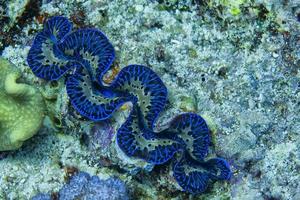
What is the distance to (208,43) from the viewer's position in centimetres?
390

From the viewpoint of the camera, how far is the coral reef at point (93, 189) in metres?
3.58

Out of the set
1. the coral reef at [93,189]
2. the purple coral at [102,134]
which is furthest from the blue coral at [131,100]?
the coral reef at [93,189]

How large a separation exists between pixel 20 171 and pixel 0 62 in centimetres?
105

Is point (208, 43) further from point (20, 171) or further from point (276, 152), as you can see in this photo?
point (20, 171)

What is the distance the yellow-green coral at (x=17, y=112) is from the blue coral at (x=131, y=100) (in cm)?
22

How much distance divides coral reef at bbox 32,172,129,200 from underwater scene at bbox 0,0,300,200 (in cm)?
1

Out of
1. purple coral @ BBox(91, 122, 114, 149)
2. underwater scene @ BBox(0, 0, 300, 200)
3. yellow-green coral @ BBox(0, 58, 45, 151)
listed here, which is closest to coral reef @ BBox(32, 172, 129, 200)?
underwater scene @ BBox(0, 0, 300, 200)

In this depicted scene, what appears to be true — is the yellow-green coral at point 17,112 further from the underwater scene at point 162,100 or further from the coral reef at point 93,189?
the coral reef at point 93,189

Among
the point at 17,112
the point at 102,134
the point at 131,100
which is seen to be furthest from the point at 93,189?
the point at 17,112

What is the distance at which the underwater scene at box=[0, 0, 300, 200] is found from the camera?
3.67 metres

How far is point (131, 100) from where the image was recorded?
3.59 meters

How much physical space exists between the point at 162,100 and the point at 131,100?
26cm

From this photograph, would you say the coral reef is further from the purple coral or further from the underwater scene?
the purple coral

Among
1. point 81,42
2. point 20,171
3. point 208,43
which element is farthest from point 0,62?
point 208,43
